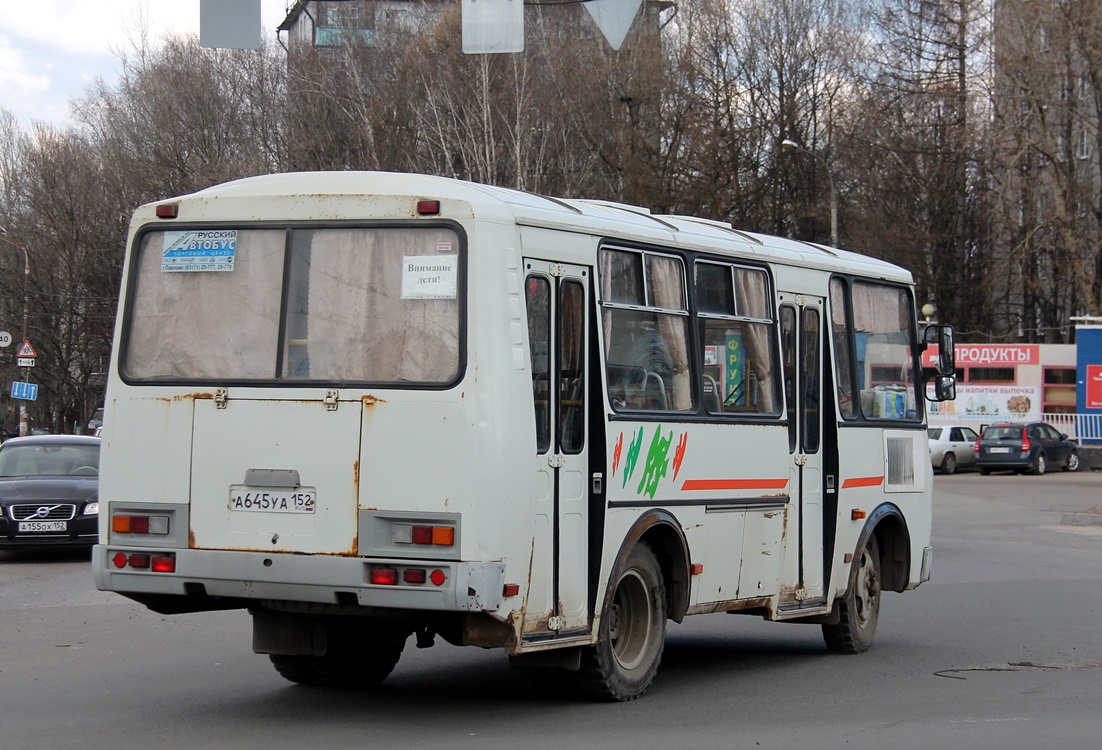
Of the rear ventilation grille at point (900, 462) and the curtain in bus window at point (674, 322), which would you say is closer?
the curtain in bus window at point (674, 322)

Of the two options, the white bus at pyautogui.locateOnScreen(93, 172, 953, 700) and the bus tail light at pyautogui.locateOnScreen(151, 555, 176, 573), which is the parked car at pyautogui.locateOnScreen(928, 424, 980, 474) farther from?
the bus tail light at pyautogui.locateOnScreen(151, 555, 176, 573)

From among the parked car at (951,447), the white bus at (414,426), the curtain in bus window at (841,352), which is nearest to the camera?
the white bus at (414,426)

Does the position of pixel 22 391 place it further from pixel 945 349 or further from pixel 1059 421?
pixel 945 349

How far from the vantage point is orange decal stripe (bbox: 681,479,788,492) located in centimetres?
902

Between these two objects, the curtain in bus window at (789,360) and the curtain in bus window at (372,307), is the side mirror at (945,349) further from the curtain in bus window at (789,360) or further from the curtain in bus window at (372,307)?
the curtain in bus window at (372,307)

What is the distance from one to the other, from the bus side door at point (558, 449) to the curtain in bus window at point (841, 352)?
3.41m

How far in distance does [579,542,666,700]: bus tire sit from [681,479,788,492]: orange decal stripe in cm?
51

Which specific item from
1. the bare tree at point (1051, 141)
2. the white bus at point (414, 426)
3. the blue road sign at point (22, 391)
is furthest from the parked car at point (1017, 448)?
the white bus at point (414, 426)

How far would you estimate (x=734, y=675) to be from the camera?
32.7 feet

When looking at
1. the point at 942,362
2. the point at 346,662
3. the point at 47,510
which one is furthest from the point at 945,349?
the point at 47,510

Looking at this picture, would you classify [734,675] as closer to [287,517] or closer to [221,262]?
[287,517]

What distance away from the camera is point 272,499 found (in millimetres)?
7504

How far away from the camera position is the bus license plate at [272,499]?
741 centimetres

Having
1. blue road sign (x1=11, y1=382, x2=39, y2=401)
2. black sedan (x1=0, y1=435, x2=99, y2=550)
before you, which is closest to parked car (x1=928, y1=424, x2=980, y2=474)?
blue road sign (x1=11, y1=382, x2=39, y2=401)
